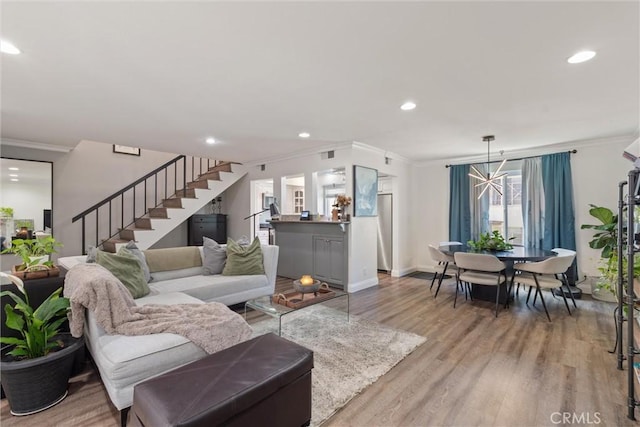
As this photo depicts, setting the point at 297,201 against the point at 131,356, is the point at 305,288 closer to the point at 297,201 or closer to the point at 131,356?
the point at 131,356

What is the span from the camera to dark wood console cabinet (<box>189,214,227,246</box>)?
675 cm

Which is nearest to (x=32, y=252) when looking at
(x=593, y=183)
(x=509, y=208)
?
(x=509, y=208)

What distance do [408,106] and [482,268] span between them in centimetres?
219

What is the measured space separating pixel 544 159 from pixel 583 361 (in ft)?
11.6

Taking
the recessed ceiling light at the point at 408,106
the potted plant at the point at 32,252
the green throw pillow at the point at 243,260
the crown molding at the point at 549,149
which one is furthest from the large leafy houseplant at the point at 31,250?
the crown molding at the point at 549,149

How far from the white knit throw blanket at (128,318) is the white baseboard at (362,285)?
2746 millimetres

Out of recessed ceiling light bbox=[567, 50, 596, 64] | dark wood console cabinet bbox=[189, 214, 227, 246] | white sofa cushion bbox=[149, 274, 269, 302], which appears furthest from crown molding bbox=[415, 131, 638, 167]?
dark wood console cabinet bbox=[189, 214, 227, 246]

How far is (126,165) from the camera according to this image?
Answer: 6.11 metres

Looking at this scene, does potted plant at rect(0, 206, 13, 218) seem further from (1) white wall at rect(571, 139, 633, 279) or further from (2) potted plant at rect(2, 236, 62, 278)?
(1) white wall at rect(571, 139, 633, 279)

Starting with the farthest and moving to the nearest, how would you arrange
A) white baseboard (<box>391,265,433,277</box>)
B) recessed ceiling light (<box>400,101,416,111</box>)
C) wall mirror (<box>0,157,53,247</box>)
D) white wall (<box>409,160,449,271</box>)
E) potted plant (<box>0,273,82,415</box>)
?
white wall (<box>409,160,449,271</box>)
white baseboard (<box>391,265,433,277</box>)
wall mirror (<box>0,157,53,247</box>)
recessed ceiling light (<box>400,101,416,111</box>)
potted plant (<box>0,273,82,415</box>)

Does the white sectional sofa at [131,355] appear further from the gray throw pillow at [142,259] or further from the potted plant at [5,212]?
the potted plant at [5,212]

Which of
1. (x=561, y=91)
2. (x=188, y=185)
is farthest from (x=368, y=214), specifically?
(x=188, y=185)

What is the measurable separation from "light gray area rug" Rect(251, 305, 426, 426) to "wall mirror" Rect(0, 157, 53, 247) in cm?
414

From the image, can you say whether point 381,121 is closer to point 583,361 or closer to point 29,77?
point 583,361
